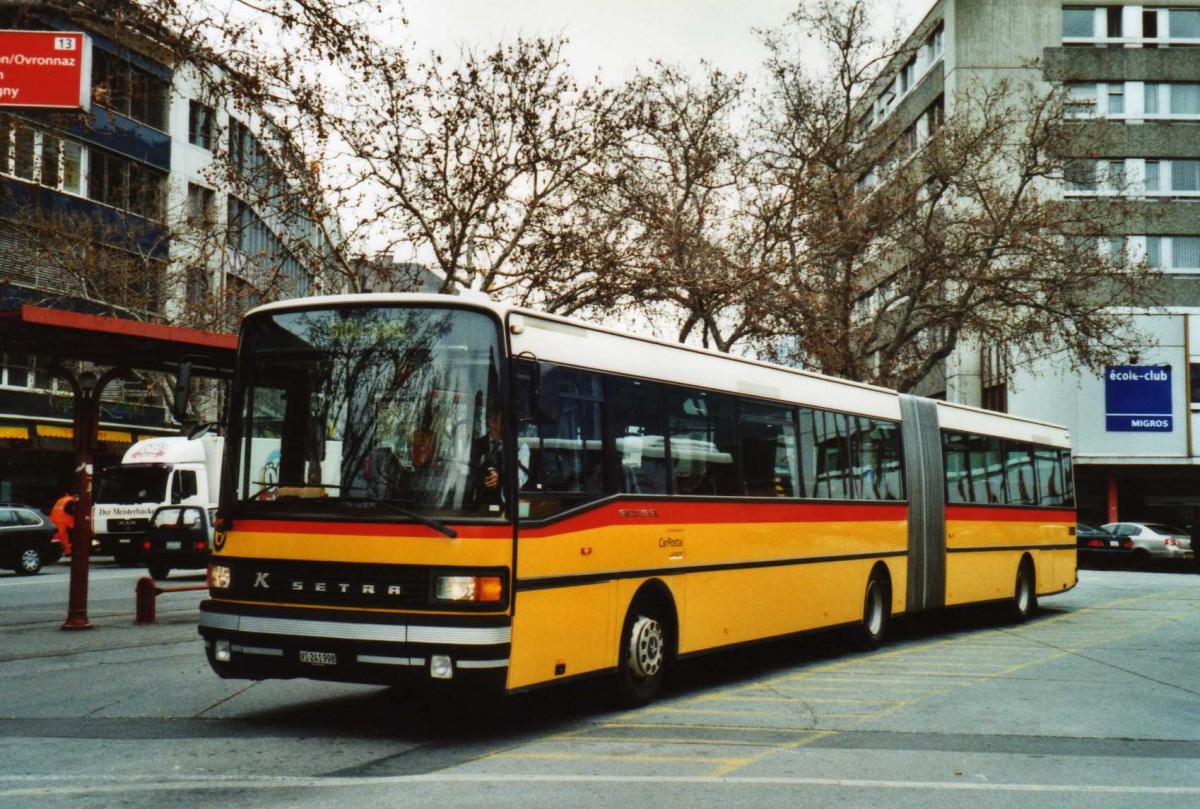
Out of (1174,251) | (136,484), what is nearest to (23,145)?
(136,484)

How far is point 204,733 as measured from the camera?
8852 millimetres

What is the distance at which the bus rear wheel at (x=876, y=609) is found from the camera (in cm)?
1523

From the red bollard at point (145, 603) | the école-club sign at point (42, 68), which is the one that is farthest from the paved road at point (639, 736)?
the école-club sign at point (42, 68)

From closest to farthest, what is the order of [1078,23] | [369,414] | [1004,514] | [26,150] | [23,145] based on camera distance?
1. [369,414]
2. [1004,514]
3. [23,145]
4. [26,150]
5. [1078,23]

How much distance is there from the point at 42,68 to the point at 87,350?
5.37m

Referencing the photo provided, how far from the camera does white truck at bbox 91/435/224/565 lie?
3228 cm

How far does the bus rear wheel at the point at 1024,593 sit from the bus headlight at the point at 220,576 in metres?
13.9

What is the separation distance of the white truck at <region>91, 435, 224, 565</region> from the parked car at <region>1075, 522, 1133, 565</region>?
24.7 metres

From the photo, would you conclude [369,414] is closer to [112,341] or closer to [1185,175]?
[112,341]

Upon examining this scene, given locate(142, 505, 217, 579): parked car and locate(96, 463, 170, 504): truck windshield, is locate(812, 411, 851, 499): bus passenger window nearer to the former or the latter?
locate(142, 505, 217, 579): parked car

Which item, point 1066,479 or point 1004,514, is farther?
point 1066,479

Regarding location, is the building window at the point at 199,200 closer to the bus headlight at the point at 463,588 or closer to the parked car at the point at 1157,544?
the parked car at the point at 1157,544

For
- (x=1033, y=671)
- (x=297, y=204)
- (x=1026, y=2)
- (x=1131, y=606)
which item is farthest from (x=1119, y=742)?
(x=1026, y=2)

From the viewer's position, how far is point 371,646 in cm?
832
